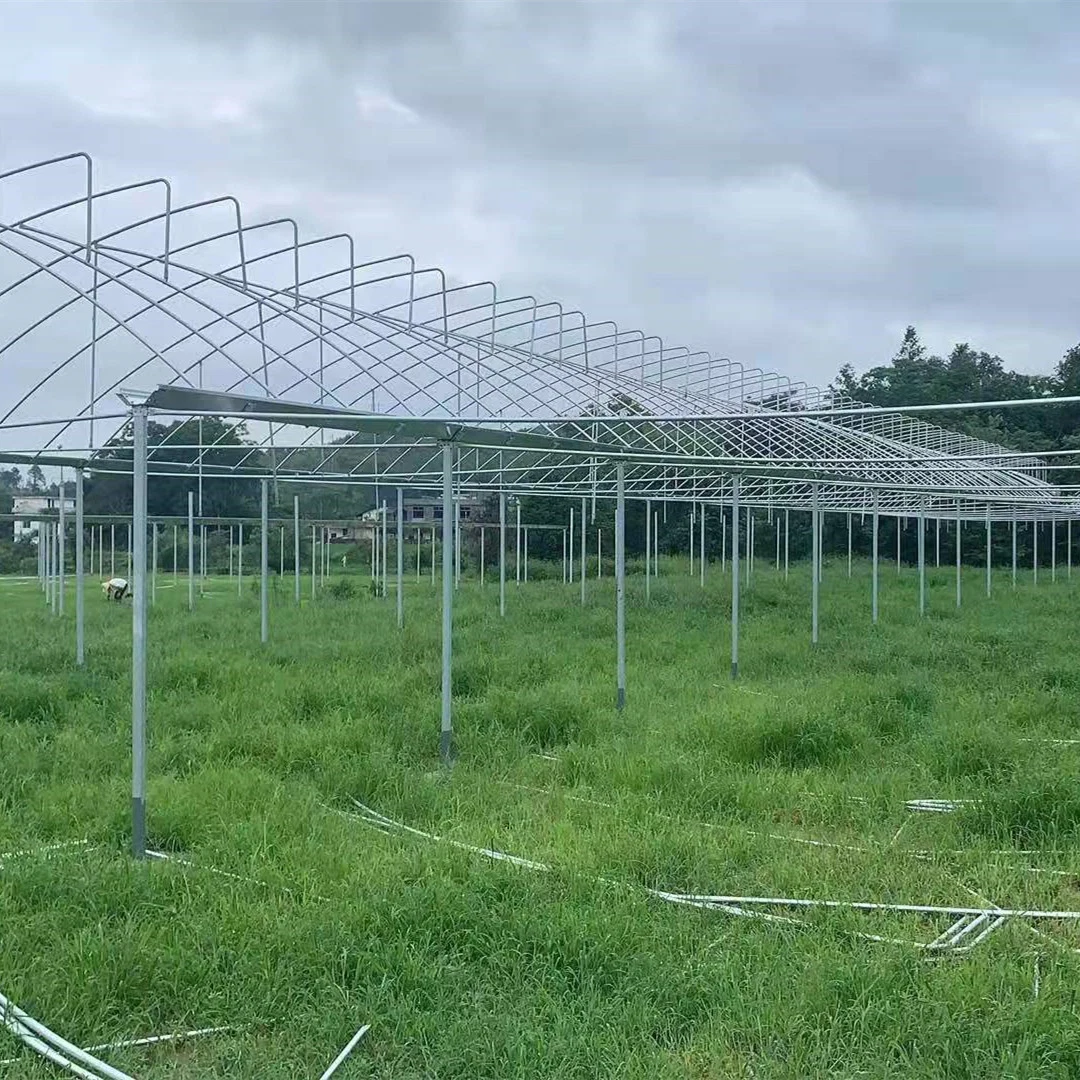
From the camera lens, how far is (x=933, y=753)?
743cm

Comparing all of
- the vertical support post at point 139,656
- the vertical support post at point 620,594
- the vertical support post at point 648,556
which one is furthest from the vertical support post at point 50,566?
the vertical support post at point 139,656

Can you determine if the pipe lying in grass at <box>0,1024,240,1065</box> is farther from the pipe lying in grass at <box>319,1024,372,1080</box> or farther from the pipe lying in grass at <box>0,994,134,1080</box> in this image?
the pipe lying in grass at <box>319,1024,372,1080</box>

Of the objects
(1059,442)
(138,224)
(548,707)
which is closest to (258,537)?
(138,224)

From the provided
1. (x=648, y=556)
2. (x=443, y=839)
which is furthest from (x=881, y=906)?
(x=648, y=556)

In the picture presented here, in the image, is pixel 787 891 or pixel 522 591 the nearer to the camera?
pixel 787 891

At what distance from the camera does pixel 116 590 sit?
23.7 metres

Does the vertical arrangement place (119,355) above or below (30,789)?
above

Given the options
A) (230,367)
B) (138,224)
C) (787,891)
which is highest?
(138,224)

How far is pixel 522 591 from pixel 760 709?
14.7 meters

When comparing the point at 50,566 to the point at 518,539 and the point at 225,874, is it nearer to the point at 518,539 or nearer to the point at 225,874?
the point at 518,539

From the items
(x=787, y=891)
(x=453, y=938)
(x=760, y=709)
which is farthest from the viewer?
(x=760, y=709)

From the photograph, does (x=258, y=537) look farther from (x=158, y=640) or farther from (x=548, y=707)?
(x=548, y=707)

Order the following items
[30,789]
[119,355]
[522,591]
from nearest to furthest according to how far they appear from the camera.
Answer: [30,789] → [119,355] → [522,591]

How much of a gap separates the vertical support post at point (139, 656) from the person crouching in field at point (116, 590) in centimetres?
1900
